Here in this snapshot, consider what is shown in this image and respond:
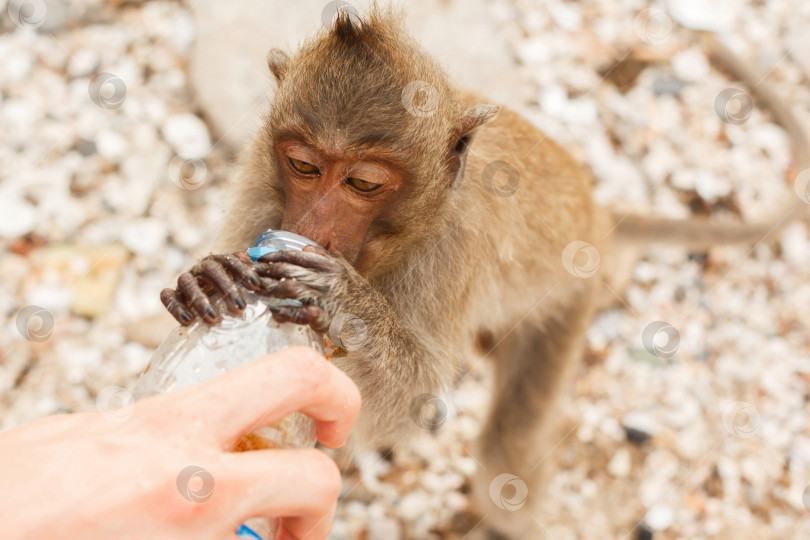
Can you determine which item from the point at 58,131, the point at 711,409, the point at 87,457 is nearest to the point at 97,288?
the point at 58,131

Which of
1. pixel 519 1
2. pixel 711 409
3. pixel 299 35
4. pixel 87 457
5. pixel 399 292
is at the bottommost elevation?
pixel 711 409

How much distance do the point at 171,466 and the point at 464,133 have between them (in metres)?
1.38

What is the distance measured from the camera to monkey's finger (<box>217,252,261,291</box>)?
60.1 inches

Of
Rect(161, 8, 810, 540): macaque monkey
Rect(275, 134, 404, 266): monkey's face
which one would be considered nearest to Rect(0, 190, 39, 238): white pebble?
Rect(161, 8, 810, 540): macaque monkey

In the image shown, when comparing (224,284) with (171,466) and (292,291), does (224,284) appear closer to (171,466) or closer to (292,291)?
(292,291)

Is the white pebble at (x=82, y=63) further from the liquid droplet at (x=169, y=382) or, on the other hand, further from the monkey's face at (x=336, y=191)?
the liquid droplet at (x=169, y=382)

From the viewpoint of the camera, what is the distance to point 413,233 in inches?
83.0

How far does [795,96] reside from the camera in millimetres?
4504

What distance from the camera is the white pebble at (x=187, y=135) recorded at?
3.74m

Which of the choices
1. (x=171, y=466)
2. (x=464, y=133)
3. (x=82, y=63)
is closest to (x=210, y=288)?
(x=171, y=466)

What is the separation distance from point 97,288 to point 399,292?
69.1 inches

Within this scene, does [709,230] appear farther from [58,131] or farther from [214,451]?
[58,131]

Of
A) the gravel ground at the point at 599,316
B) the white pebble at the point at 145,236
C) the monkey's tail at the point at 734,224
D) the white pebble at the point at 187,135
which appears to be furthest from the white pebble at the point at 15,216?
the monkey's tail at the point at 734,224

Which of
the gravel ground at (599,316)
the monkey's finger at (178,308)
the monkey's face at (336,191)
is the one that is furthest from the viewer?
the gravel ground at (599,316)
